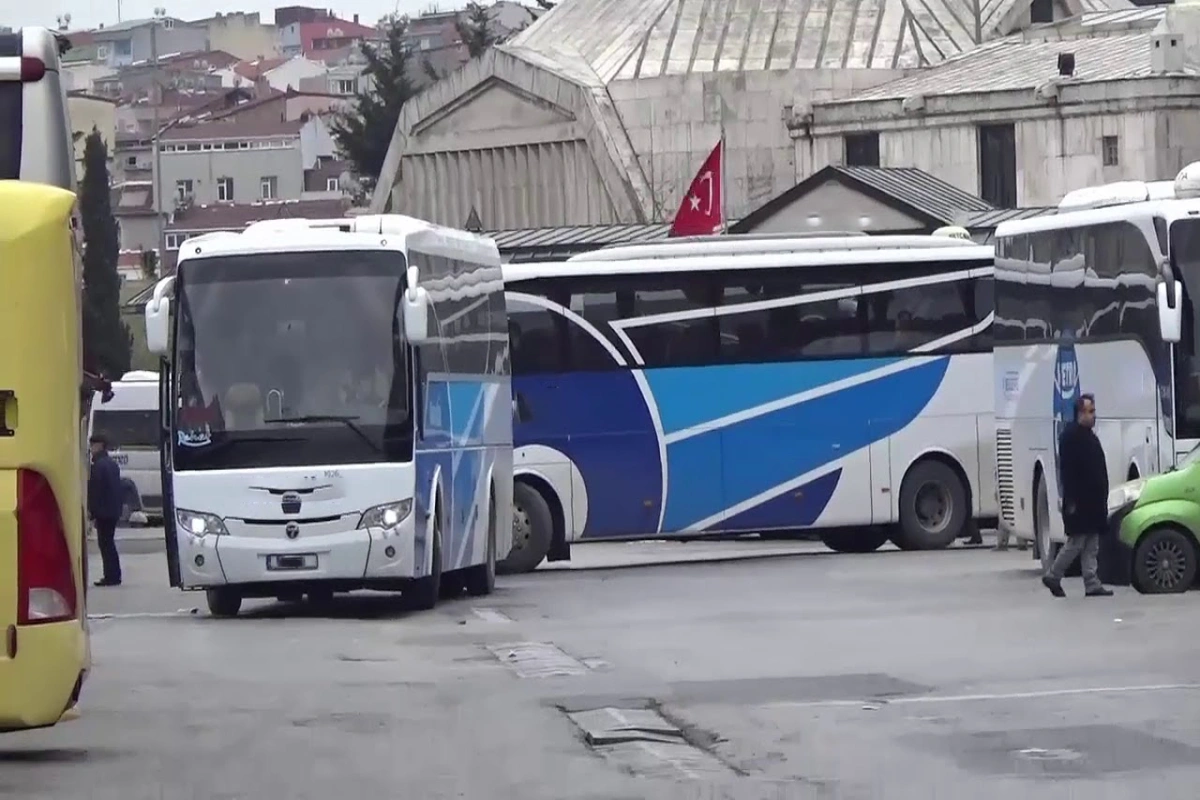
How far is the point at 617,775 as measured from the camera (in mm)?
12367

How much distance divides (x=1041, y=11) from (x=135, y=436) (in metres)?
52.7

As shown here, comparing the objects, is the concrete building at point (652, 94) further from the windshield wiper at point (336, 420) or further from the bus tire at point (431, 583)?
the windshield wiper at point (336, 420)

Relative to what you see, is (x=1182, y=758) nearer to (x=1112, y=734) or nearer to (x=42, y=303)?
(x=1112, y=734)

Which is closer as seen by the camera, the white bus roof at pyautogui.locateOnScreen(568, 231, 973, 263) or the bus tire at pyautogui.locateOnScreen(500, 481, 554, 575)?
the bus tire at pyautogui.locateOnScreen(500, 481, 554, 575)

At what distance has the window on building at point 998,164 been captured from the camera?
76750 mm

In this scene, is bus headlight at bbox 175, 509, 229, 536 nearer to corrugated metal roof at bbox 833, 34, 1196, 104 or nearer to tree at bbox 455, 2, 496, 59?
corrugated metal roof at bbox 833, 34, 1196, 104

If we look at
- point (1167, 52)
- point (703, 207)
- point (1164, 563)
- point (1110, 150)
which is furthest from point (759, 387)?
point (1167, 52)

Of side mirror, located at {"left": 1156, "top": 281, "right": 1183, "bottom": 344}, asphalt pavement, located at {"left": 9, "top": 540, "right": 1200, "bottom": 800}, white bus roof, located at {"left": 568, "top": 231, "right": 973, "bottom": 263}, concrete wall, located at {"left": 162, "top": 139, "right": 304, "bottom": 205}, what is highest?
concrete wall, located at {"left": 162, "top": 139, "right": 304, "bottom": 205}

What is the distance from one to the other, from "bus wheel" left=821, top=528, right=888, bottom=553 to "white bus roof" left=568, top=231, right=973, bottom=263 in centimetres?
342

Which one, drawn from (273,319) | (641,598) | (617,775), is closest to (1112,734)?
(617,775)

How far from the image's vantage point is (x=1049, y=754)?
12.5 meters

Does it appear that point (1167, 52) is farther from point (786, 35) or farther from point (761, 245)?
point (761, 245)

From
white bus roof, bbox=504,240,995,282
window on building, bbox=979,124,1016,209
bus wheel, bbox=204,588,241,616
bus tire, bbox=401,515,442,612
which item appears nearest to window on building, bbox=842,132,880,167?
window on building, bbox=979,124,1016,209

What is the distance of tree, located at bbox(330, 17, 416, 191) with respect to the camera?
12600 centimetres
